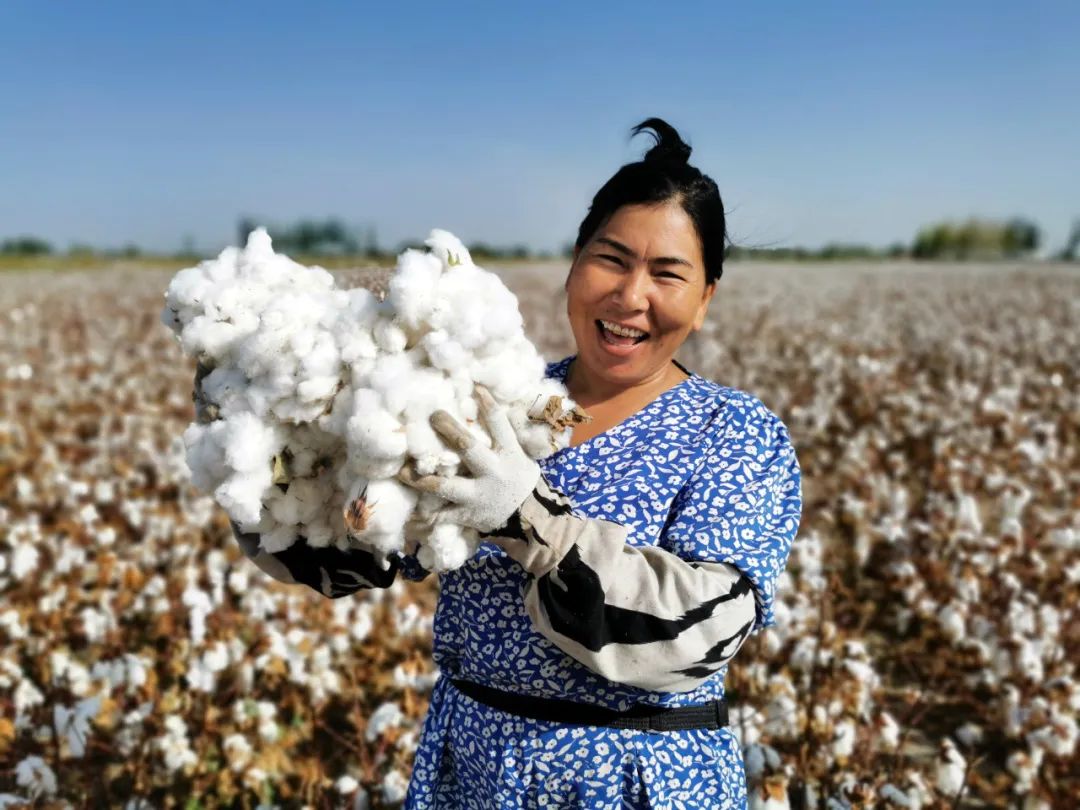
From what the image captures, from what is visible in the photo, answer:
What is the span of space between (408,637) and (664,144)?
2.93 m

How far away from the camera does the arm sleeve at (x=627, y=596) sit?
1230mm

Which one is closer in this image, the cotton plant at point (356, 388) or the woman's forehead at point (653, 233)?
the cotton plant at point (356, 388)

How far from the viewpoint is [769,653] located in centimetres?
356

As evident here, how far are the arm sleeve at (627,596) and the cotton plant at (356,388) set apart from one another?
98 millimetres

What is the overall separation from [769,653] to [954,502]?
245 cm

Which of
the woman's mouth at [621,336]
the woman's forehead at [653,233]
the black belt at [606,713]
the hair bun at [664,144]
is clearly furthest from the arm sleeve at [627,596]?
the hair bun at [664,144]

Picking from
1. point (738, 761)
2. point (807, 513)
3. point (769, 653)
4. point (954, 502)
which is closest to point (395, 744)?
point (769, 653)

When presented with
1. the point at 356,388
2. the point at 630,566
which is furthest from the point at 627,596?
the point at 356,388

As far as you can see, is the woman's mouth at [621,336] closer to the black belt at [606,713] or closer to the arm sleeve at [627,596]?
the arm sleeve at [627,596]

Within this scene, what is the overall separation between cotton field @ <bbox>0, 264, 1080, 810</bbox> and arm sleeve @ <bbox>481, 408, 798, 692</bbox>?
52 cm

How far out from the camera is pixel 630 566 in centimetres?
125

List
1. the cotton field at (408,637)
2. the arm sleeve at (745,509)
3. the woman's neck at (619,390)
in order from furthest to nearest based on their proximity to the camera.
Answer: the cotton field at (408,637), the woman's neck at (619,390), the arm sleeve at (745,509)

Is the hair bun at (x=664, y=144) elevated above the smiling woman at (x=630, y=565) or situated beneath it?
elevated above

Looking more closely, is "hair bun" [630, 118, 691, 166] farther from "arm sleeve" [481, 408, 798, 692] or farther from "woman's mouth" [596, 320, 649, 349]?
"arm sleeve" [481, 408, 798, 692]
